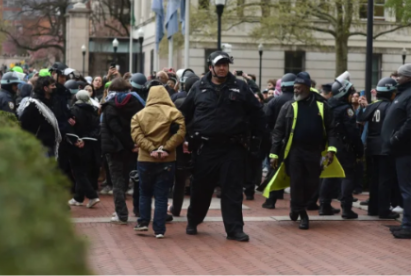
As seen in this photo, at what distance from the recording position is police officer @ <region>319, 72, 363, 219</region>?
1138cm

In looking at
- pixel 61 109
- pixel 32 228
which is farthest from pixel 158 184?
pixel 32 228

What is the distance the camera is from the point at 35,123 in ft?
36.3

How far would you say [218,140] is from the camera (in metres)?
9.36

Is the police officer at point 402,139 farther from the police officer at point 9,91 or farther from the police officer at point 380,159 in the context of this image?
the police officer at point 9,91

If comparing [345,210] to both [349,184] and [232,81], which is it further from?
[232,81]

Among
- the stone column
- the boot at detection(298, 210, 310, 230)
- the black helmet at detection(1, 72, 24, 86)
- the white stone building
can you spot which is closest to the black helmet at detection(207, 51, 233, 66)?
the boot at detection(298, 210, 310, 230)

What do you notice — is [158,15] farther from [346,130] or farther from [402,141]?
[402,141]

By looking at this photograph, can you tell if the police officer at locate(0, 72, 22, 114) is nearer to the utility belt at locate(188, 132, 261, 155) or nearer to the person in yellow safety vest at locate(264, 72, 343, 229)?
the utility belt at locate(188, 132, 261, 155)

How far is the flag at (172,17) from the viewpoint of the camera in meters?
26.4

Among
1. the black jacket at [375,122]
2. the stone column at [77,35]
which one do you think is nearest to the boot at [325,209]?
the black jacket at [375,122]

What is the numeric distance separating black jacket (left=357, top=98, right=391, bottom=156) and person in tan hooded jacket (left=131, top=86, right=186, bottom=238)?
3198 millimetres

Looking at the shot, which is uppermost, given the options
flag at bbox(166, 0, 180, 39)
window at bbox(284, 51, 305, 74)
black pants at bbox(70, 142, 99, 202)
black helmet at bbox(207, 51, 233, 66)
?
flag at bbox(166, 0, 180, 39)

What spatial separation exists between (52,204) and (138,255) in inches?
237

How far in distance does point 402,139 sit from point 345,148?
2.08 metres
